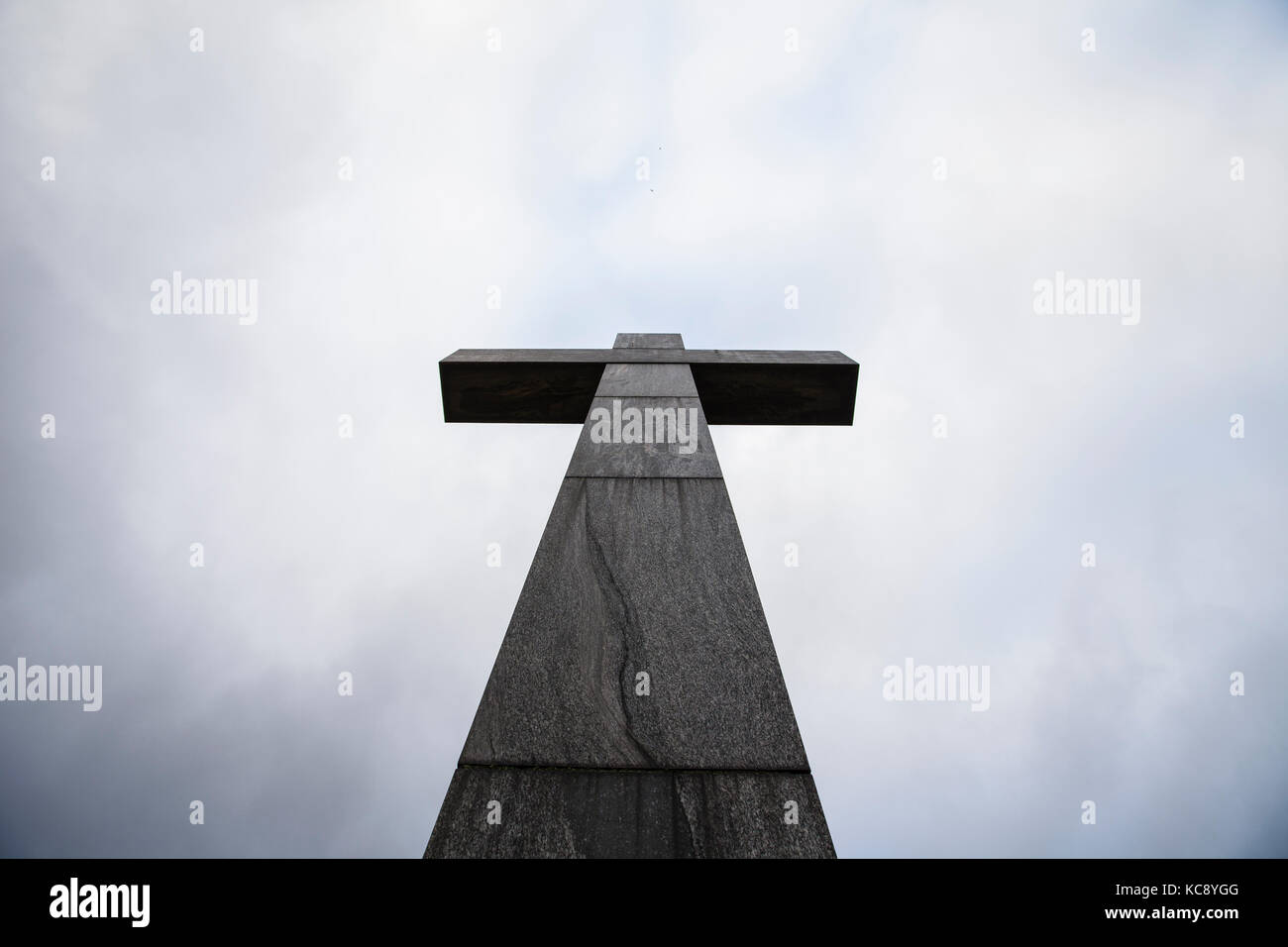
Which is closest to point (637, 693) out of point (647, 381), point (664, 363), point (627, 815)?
point (627, 815)

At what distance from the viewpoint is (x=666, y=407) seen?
20.2ft

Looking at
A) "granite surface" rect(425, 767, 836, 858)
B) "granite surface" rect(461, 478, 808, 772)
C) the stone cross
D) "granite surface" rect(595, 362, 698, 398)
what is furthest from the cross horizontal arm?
"granite surface" rect(425, 767, 836, 858)

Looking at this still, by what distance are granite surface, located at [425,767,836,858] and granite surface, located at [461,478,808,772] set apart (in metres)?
0.09

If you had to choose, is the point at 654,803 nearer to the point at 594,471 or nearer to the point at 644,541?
the point at 644,541

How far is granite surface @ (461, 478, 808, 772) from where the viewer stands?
10.1 ft

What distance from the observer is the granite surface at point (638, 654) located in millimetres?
3086

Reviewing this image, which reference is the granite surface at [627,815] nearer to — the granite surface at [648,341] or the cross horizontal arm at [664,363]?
the cross horizontal arm at [664,363]

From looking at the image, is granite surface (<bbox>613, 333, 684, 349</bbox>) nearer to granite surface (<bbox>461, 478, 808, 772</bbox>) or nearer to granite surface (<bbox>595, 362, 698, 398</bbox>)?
granite surface (<bbox>595, 362, 698, 398</bbox>)

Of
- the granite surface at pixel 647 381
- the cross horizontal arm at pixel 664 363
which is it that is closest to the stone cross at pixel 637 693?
the granite surface at pixel 647 381

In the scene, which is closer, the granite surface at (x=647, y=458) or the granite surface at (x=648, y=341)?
the granite surface at (x=647, y=458)

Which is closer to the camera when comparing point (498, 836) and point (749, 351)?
point (498, 836)

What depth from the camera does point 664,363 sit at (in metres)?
7.54
